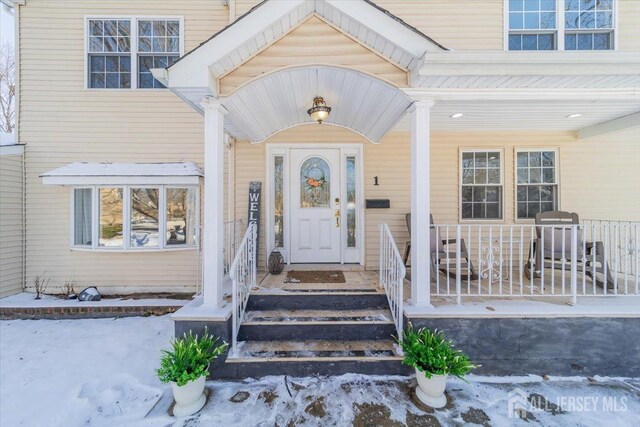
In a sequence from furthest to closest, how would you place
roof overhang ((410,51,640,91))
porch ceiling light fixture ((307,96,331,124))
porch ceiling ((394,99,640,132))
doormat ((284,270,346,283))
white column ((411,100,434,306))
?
doormat ((284,270,346,283))
porch ceiling light fixture ((307,96,331,124))
porch ceiling ((394,99,640,132))
white column ((411,100,434,306))
roof overhang ((410,51,640,91))

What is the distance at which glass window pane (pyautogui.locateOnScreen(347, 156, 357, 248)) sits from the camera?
5199 millimetres

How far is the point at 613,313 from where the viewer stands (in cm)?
297

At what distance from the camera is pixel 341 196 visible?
5180 millimetres

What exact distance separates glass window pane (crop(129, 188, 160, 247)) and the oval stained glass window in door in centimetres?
279

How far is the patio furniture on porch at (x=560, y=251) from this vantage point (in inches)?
141

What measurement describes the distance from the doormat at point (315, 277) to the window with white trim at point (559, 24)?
200 inches

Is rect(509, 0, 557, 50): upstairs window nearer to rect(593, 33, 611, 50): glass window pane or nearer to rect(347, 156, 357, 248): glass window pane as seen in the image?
rect(593, 33, 611, 50): glass window pane

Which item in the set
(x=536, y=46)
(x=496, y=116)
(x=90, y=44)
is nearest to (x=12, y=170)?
(x=90, y=44)

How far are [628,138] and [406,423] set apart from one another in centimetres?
656

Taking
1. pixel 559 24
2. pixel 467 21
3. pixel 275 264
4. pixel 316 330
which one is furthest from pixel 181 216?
pixel 559 24

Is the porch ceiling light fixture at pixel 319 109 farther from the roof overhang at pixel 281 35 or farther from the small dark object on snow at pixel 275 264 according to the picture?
the small dark object on snow at pixel 275 264

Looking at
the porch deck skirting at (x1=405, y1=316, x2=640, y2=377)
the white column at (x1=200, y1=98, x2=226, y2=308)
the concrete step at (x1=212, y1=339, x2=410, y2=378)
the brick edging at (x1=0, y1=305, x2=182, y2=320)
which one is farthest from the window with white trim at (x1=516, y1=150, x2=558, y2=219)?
the brick edging at (x1=0, y1=305, x2=182, y2=320)

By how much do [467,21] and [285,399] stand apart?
6.46 metres

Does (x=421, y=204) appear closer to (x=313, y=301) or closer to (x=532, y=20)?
(x=313, y=301)
